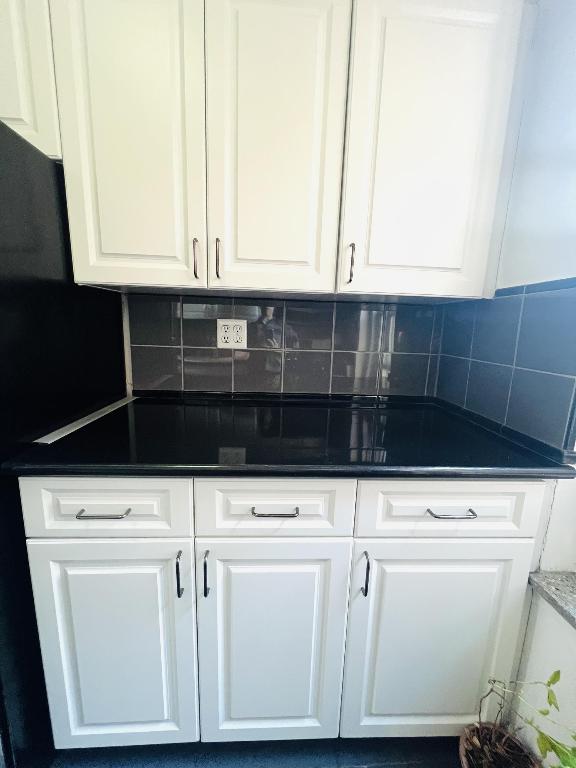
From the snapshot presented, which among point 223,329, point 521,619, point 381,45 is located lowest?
point 521,619

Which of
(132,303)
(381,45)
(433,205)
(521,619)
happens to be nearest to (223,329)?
(132,303)

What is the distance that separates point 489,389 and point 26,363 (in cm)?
143

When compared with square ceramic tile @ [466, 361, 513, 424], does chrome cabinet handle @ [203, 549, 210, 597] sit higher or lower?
lower

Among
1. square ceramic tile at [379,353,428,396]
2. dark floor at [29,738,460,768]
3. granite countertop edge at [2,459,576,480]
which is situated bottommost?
dark floor at [29,738,460,768]

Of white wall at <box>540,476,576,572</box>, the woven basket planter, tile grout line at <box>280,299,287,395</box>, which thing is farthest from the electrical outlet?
the woven basket planter

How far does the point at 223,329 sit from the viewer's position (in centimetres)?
138

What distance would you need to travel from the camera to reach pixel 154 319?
1.37m

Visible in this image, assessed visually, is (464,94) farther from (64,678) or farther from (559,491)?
(64,678)

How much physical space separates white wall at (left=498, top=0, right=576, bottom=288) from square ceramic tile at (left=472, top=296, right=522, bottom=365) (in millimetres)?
95

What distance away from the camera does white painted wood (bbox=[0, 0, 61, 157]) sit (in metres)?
0.87

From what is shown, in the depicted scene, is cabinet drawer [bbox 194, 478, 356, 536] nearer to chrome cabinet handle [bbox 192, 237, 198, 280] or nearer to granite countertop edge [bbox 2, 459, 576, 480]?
granite countertop edge [bbox 2, 459, 576, 480]

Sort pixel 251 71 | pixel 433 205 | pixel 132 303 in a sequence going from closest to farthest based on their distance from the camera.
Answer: pixel 251 71 < pixel 433 205 < pixel 132 303

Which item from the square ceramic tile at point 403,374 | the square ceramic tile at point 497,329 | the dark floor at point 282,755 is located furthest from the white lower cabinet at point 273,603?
the square ceramic tile at point 403,374

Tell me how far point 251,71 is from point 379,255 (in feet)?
2.05
